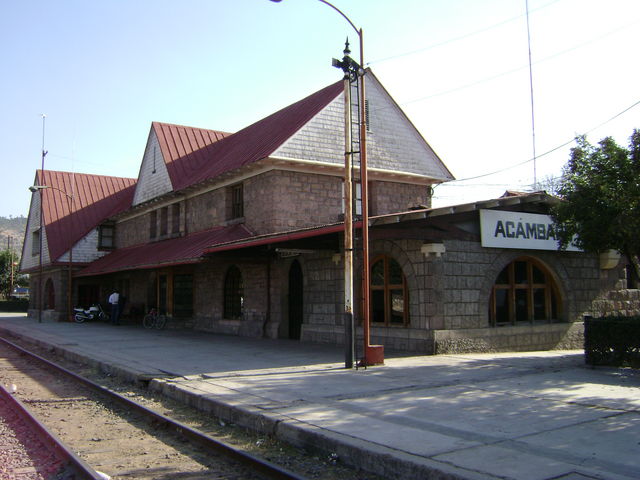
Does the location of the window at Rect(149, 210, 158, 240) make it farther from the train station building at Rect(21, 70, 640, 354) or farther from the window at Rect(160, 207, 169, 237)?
the window at Rect(160, 207, 169, 237)

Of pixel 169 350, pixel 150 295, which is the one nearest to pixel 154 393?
pixel 169 350

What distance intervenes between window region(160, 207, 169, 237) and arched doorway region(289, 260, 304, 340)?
1095cm

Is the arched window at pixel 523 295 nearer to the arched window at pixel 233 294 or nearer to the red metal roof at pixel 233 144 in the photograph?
the red metal roof at pixel 233 144

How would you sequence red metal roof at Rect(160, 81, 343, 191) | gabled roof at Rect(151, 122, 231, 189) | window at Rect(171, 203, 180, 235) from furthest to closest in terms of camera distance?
1. gabled roof at Rect(151, 122, 231, 189)
2. window at Rect(171, 203, 180, 235)
3. red metal roof at Rect(160, 81, 343, 191)

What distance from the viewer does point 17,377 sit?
1226cm

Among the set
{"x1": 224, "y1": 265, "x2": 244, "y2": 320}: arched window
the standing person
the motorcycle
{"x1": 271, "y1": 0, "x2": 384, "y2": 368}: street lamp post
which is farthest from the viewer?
the motorcycle

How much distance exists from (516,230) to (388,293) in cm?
354

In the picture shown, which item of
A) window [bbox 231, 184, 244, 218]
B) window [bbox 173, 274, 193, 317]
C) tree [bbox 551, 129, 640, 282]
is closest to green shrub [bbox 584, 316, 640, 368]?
tree [bbox 551, 129, 640, 282]

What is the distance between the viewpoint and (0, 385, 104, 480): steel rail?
5434 mm

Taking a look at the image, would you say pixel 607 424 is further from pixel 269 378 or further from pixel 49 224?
pixel 49 224

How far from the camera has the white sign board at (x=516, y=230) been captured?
13626 mm

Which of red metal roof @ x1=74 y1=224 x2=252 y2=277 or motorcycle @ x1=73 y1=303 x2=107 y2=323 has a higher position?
red metal roof @ x1=74 y1=224 x2=252 y2=277

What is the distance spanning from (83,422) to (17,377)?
5.33 meters

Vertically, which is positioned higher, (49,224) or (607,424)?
(49,224)
